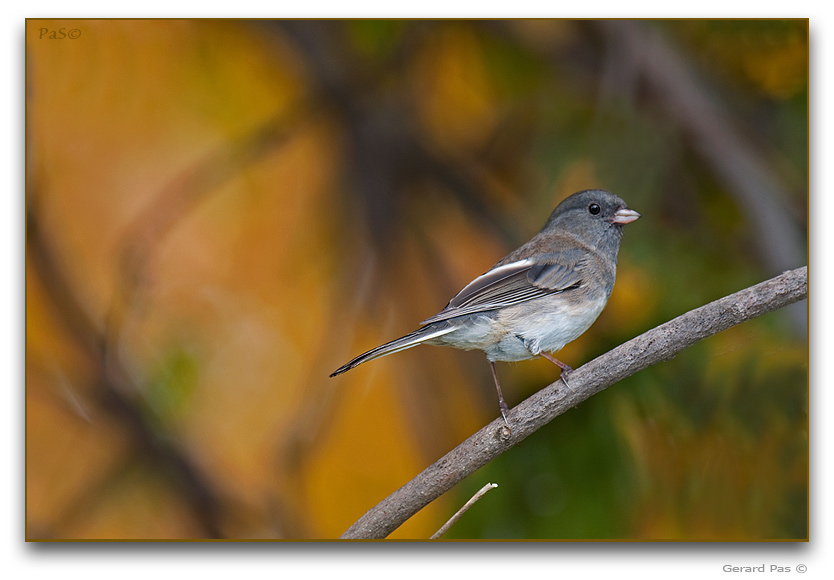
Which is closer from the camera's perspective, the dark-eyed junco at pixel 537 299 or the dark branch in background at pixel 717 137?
the dark-eyed junco at pixel 537 299

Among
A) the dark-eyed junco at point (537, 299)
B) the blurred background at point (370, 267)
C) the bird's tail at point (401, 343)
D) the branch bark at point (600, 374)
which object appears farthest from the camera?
the blurred background at point (370, 267)

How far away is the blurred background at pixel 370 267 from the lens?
231 cm

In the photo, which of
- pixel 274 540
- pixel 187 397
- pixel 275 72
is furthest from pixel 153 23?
pixel 274 540

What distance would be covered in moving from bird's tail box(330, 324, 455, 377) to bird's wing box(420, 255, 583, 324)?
0.04 meters

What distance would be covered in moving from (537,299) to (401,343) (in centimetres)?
50

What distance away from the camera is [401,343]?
190cm

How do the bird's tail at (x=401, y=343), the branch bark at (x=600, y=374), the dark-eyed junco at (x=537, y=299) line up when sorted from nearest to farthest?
the branch bark at (x=600, y=374), the bird's tail at (x=401, y=343), the dark-eyed junco at (x=537, y=299)

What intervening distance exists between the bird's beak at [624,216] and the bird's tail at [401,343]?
80cm

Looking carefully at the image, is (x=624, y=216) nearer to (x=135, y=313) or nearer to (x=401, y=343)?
(x=401, y=343)

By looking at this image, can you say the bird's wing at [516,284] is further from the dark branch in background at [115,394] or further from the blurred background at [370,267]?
the dark branch in background at [115,394]

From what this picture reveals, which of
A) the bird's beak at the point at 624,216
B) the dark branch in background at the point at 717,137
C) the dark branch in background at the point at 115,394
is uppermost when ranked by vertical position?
the dark branch in background at the point at 717,137

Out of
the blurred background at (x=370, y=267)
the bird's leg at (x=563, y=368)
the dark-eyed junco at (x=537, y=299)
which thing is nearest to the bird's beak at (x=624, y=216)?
the dark-eyed junco at (x=537, y=299)

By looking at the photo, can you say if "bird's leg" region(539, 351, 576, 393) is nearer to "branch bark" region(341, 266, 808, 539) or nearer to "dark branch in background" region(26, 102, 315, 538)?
"branch bark" region(341, 266, 808, 539)

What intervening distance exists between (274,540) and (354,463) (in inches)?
15.9
